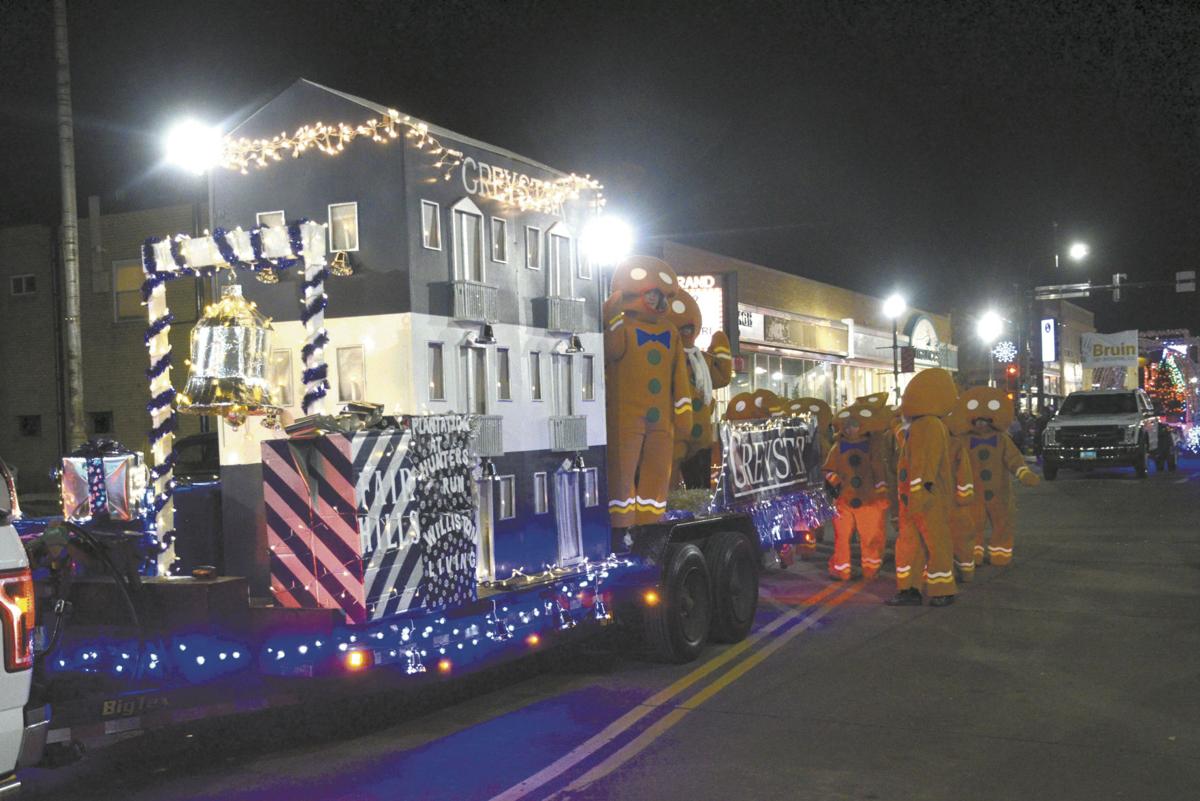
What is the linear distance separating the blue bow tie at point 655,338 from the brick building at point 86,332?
17.1 meters

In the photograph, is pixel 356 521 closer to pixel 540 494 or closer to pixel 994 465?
pixel 540 494

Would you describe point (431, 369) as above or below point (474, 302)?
below

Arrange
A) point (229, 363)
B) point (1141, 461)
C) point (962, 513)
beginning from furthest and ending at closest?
1. point (1141, 461)
2. point (962, 513)
3. point (229, 363)

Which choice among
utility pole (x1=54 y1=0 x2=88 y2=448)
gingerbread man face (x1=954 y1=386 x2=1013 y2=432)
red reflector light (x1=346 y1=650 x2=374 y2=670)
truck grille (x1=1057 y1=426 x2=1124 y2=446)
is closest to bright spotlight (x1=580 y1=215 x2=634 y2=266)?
red reflector light (x1=346 y1=650 x2=374 y2=670)

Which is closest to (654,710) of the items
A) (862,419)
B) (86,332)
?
(862,419)

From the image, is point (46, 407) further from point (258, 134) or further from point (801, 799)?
point (801, 799)

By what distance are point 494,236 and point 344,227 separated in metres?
1.06

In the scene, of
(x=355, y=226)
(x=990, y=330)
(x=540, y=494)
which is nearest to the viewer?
(x=355, y=226)

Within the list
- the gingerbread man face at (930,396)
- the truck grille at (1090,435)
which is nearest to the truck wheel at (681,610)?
the gingerbread man face at (930,396)

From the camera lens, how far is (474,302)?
7137 millimetres

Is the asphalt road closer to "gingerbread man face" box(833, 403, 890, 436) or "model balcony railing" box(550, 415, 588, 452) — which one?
"model balcony railing" box(550, 415, 588, 452)

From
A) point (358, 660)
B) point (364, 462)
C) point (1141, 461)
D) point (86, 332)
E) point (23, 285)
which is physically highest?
point (23, 285)

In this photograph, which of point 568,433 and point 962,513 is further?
point 962,513

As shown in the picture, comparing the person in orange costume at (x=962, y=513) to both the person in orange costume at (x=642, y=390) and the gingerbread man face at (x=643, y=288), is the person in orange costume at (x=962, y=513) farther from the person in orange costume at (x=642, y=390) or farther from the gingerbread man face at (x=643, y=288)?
the gingerbread man face at (x=643, y=288)
